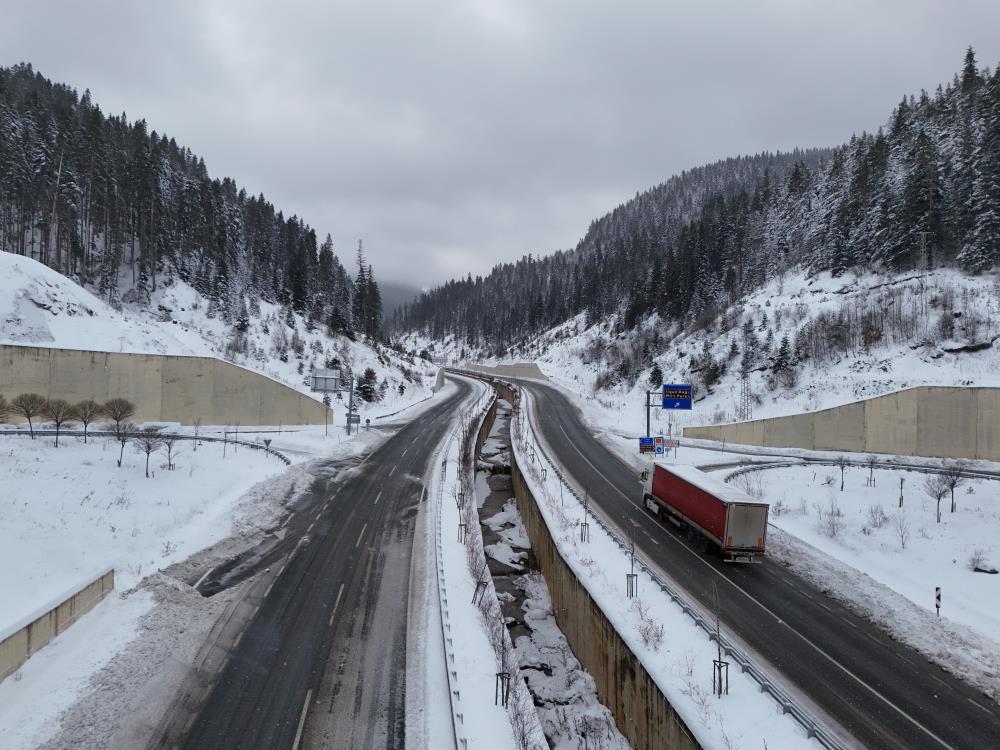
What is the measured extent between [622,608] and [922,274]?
6278cm

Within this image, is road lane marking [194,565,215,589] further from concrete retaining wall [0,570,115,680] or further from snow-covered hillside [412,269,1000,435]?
snow-covered hillside [412,269,1000,435]

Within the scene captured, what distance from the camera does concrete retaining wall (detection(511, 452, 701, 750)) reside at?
37.6 feet

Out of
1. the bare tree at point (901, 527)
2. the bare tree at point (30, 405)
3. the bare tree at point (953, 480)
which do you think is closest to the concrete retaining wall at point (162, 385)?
the bare tree at point (30, 405)

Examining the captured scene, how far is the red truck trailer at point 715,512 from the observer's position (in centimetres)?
1961

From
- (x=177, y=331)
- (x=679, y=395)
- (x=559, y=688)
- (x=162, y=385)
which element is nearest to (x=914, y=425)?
(x=679, y=395)

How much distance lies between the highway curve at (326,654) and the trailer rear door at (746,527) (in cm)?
1297

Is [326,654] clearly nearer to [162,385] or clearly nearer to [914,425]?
[162,385]

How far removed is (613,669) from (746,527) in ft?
28.6

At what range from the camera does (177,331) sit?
202 feet

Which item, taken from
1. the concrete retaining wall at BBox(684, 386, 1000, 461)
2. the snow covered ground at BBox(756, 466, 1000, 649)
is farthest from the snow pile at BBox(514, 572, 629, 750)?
the concrete retaining wall at BBox(684, 386, 1000, 461)

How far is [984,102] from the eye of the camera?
58375mm

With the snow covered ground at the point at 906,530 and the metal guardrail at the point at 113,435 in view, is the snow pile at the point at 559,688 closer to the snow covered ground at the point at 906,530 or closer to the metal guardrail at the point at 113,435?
the snow covered ground at the point at 906,530

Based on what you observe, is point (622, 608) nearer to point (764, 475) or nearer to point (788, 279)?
point (764, 475)

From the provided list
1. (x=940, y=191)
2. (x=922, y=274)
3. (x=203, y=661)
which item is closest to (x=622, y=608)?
(x=203, y=661)
